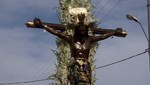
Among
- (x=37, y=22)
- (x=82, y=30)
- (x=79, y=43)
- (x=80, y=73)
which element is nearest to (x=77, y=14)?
(x=82, y=30)

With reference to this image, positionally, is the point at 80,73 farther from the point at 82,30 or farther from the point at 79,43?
the point at 82,30

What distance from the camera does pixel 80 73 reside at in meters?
12.0

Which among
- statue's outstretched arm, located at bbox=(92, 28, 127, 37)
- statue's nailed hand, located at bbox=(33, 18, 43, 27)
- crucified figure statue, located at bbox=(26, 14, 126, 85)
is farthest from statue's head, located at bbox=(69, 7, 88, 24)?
statue's nailed hand, located at bbox=(33, 18, 43, 27)

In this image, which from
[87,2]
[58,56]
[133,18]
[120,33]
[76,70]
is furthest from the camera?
[58,56]

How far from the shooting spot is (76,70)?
1209cm

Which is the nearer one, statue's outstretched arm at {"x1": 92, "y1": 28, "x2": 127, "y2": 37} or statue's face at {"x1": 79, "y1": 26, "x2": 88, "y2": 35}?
statue's face at {"x1": 79, "y1": 26, "x2": 88, "y2": 35}

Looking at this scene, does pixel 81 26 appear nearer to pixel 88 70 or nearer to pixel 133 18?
pixel 88 70

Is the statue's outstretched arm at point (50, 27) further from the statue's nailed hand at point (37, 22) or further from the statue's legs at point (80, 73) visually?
the statue's legs at point (80, 73)

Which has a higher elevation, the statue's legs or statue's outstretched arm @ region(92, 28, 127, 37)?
statue's outstretched arm @ region(92, 28, 127, 37)

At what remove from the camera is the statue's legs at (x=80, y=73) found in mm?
11914

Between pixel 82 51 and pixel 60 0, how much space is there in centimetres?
1222

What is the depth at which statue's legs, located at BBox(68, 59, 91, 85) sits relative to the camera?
1191cm

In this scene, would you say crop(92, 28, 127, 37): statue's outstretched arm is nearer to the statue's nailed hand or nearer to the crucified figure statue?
the crucified figure statue

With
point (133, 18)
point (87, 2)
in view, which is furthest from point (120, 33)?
point (87, 2)
